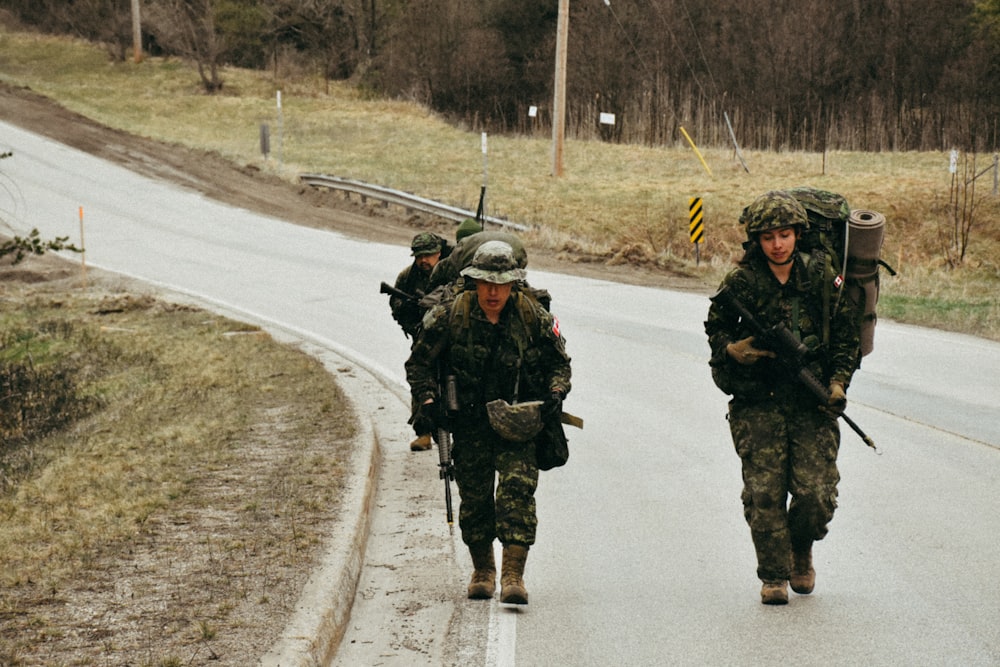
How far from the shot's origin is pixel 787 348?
6270mm

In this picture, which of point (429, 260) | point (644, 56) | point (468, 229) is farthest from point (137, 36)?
point (468, 229)

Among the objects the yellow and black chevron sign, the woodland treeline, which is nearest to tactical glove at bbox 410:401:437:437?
the yellow and black chevron sign

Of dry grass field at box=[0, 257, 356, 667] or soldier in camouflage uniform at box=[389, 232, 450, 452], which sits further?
soldier in camouflage uniform at box=[389, 232, 450, 452]

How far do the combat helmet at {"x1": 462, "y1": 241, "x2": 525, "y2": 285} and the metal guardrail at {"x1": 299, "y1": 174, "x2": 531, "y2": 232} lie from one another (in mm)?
19283

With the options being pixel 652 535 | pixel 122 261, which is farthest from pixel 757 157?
pixel 652 535

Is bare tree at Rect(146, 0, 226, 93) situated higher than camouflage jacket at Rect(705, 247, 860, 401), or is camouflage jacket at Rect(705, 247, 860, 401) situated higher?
bare tree at Rect(146, 0, 226, 93)

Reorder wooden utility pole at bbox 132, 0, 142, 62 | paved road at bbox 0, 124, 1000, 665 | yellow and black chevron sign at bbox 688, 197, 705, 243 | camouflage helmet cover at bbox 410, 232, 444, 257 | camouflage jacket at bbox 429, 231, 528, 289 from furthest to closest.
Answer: wooden utility pole at bbox 132, 0, 142, 62
yellow and black chevron sign at bbox 688, 197, 705, 243
camouflage helmet cover at bbox 410, 232, 444, 257
camouflage jacket at bbox 429, 231, 528, 289
paved road at bbox 0, 124, 1000, 665

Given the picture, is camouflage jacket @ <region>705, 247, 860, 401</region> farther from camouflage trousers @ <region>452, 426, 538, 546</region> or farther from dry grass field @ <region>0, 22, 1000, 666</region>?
dry grass field @ <region>0, 22, 1000, 666</region>

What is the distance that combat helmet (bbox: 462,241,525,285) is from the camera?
6.30 meters

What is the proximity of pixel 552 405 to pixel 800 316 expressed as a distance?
1.29 metres

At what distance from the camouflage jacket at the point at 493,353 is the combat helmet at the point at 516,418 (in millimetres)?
142

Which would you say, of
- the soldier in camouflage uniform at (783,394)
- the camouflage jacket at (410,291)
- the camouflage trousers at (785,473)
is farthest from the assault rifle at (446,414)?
the camouflage jacket at (410,291)

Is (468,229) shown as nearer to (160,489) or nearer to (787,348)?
(160,489)

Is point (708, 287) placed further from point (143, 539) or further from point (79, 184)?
point (79, 184)
